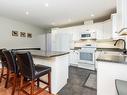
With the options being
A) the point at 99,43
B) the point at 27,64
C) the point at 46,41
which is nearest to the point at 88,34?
the point at 99,43

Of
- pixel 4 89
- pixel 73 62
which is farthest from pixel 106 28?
pixel 4 89

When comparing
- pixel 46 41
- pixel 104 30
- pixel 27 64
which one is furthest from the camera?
pixel 46 41

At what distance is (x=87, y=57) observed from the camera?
168 inches

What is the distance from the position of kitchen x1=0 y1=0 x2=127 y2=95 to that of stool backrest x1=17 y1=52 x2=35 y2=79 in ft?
1.31

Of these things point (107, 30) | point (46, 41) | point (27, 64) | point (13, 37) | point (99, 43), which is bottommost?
point (27, 64)

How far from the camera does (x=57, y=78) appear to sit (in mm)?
2211

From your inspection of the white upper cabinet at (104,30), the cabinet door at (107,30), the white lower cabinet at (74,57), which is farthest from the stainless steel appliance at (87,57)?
the cabinet door at (107,30)

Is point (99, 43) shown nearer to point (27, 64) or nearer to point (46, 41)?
point (46, 41)

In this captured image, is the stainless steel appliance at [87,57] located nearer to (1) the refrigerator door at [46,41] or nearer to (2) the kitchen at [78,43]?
(2) the kitchen at [78,43]

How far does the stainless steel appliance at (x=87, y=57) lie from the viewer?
4129mm

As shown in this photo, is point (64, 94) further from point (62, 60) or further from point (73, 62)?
point (73, 62)

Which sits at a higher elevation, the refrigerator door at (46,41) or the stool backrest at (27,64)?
the refrigerator door at (46,41)

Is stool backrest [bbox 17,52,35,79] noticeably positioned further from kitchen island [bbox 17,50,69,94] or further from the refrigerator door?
the refrigerator door

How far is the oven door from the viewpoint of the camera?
4.12 m
